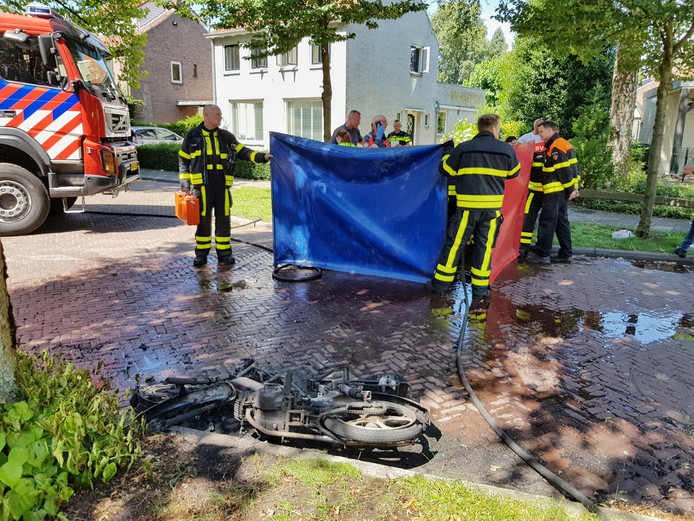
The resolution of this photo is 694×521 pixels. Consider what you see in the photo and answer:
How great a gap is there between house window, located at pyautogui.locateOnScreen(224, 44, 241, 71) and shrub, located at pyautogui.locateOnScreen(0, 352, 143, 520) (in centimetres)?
2442

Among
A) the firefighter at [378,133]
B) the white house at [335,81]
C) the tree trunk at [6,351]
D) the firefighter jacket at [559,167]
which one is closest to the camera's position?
the tree trunk at [6,351]

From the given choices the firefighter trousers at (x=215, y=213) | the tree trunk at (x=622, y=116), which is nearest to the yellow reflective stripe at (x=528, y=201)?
the firefighter trousers at (x=215, y=213)

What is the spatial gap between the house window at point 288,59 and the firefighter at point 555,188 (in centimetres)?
1724

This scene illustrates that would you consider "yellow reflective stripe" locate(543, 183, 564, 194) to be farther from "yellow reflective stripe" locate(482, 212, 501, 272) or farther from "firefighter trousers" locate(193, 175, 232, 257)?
"firefighter trousers" locate(193, 175, 232, 257)

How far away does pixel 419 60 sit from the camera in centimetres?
2688

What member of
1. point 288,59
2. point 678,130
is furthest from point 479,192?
point 678,130

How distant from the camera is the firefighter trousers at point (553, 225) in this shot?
7.90 metres

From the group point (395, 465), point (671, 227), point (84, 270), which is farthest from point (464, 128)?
point (395, 465)

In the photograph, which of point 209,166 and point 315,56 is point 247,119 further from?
point 209,166

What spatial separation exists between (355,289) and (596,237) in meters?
5.56

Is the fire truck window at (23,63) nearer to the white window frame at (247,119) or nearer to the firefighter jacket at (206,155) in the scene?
the firefighter jacket at (206,155)

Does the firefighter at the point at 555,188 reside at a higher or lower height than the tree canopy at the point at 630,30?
lower

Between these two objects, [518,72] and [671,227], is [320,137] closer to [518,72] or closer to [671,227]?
[518,72]

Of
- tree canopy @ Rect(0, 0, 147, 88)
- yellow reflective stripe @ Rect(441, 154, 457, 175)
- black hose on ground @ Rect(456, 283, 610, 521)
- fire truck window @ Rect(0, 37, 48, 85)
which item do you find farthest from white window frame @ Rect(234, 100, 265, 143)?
black hose on ground @ Rect(456, 283, 610, 521)
